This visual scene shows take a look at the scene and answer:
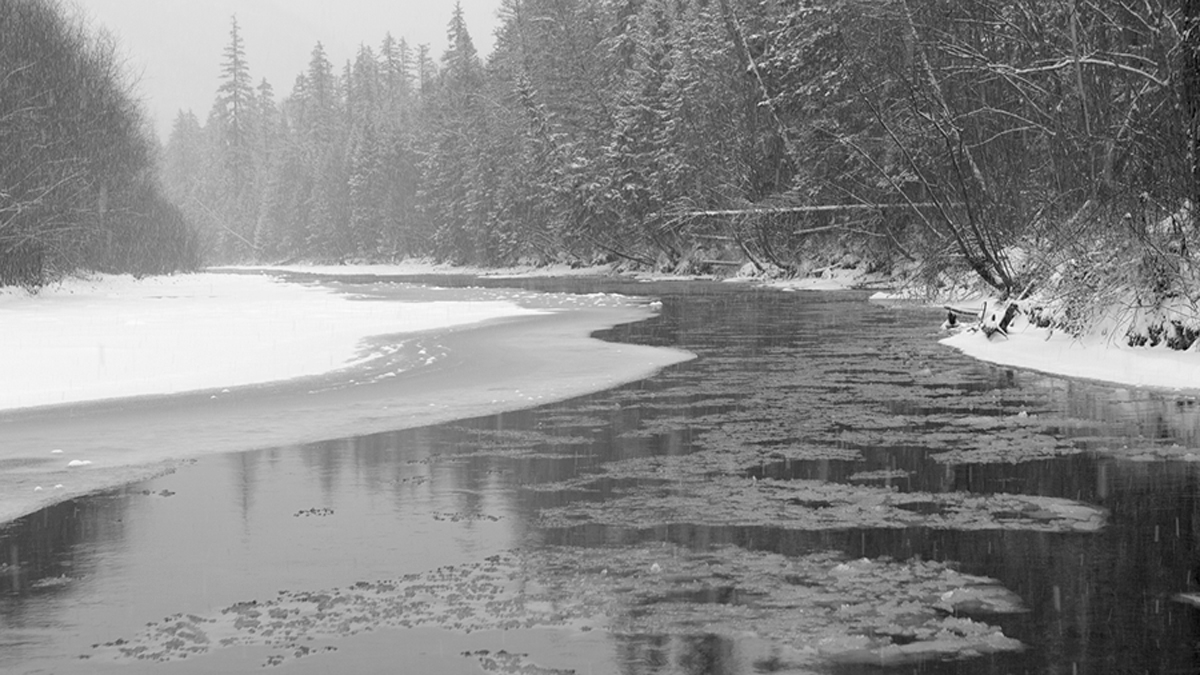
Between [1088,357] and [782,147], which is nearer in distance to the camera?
[1088,357]

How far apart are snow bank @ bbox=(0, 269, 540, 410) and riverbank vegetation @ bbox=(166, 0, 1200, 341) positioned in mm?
12516

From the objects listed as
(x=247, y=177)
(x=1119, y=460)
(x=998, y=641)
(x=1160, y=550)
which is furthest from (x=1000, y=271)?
(x=247, y=177)

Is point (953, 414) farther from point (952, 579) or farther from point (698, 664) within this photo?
point (698, 664)

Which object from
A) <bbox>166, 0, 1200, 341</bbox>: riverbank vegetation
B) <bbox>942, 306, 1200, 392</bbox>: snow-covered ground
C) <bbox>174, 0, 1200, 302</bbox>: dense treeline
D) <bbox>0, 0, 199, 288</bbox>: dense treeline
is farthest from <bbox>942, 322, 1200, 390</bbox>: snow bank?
<bbox>0, 0, 199, 288</bbox>: dense treeline

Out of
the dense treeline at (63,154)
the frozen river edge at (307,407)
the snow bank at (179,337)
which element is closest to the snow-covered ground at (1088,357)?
the frozen river edge at (307,407)

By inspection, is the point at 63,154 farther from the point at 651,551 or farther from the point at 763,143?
the point at 651,551

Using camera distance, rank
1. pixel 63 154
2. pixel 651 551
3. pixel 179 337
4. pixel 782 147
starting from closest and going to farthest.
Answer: pixel 651 551 < pixel 179 337 < pixel 63 154 < pixel 782 147

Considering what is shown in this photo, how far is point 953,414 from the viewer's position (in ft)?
45.8

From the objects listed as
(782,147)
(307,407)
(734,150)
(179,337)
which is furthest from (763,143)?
(307,407)

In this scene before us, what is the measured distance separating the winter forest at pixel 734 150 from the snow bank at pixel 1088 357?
716 mm

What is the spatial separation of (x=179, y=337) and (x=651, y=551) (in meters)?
18.7

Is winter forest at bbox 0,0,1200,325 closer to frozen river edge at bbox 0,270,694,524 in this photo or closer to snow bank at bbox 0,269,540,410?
snow bank at bbox 0,269,540,410

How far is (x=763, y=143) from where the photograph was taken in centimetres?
5350

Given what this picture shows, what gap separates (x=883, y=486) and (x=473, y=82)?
95.7 m
